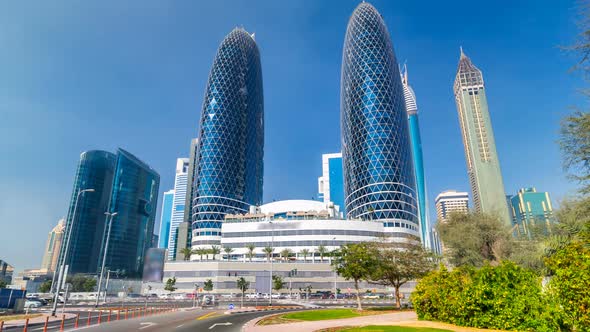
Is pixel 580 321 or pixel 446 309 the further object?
pixel 446 309

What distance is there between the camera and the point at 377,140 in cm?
17262

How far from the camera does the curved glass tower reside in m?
163

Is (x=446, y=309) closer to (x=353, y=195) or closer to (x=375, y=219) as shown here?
(x=375, y=219)

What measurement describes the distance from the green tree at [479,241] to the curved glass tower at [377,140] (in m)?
104

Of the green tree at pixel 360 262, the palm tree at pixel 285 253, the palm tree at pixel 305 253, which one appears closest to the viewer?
the green tree at pixel 360 262

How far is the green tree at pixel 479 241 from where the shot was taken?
44.2 metres

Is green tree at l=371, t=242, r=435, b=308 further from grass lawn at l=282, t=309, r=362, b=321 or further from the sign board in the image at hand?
the sign board

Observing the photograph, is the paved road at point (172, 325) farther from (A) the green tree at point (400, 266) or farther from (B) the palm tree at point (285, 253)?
(B) the palm tree at point (285, 253)

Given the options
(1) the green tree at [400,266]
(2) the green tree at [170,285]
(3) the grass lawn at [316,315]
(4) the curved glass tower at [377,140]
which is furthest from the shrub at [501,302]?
(4) the curved glass tower at [377,140]

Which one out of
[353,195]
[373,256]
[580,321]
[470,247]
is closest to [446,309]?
[580,321]

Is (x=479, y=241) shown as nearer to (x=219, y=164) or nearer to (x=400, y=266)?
(x=400, y=266)

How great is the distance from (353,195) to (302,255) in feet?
212

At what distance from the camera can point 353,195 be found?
179625 mm

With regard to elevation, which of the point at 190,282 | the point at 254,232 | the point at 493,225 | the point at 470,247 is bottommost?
the point at 190,282
